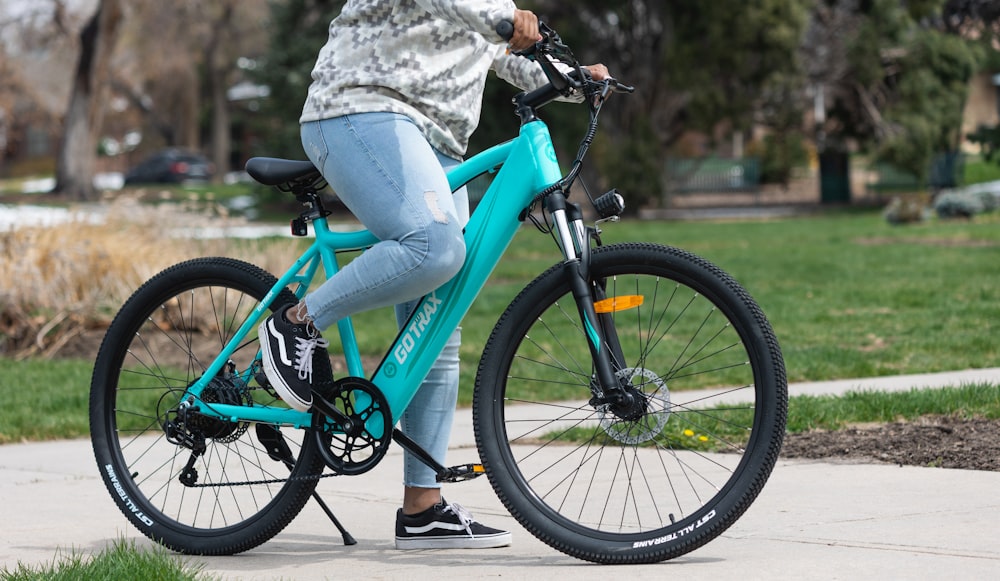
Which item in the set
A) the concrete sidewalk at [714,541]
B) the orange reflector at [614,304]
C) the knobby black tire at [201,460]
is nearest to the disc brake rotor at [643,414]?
the orange reflector at [614,304]

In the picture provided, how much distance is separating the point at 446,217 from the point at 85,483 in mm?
2429

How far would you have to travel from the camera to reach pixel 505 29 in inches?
140

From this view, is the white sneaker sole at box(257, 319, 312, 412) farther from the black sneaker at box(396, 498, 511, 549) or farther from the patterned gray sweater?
the patterned gray sweater

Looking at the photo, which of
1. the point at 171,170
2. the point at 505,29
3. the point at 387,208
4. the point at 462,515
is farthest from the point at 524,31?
the point at 171,170

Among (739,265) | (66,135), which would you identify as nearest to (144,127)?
(66,135)

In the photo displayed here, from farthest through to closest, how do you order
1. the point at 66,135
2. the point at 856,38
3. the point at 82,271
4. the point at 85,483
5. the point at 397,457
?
1. the point at 66,135
2. the point at 856,38
3. the point at 82,271
4. the point at 397,457
5. the point at 85,483

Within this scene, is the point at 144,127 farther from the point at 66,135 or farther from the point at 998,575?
the point at 998,575

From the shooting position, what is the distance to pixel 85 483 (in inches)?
216

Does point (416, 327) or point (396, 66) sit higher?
point (396, 66)

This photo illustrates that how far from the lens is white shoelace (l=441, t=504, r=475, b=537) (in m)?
4.14

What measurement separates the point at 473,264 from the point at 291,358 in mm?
583

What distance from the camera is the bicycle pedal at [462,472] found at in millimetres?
3895

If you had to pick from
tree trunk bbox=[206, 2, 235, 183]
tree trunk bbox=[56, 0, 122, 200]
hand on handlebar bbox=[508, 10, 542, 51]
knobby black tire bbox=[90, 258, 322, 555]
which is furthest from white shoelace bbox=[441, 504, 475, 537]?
tree trunk bbox=[206, 2, 235, 183]

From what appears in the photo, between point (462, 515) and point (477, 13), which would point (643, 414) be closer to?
point (462, 515)
